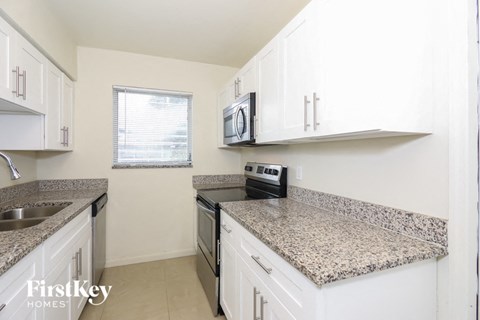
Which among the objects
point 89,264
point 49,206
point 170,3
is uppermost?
point 170,3

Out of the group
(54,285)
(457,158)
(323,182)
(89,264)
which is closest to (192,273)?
(89,264)

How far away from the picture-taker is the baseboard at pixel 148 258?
2566 millimetres

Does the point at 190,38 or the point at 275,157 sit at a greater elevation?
the point at 190,38

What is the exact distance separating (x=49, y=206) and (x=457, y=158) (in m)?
2.44

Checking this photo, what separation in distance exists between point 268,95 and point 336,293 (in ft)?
4.18

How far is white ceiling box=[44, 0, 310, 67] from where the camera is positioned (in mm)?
1772

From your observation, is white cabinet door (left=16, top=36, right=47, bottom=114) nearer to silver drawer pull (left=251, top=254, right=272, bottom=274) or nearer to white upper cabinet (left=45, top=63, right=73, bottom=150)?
white upper cabinet (left=45, top=63, right=73, bottom=150)

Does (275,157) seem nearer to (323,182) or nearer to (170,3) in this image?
(323,182)

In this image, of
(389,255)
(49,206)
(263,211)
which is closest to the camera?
(389,255)

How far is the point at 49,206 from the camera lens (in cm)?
174

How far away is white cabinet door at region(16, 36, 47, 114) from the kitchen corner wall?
0.73 metres

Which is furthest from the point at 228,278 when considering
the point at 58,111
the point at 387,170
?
the point at 58,111

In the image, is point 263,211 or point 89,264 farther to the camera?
point 89,264

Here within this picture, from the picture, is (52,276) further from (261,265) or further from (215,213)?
(261,265)
